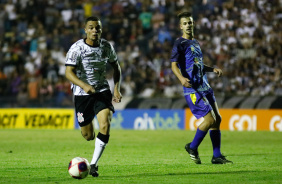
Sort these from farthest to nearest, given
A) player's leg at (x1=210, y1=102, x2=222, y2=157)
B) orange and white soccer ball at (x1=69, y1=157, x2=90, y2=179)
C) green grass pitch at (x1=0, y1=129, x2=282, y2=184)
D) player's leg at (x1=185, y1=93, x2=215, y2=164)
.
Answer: player's leg at (x1=210, y1=102, x2=222, y2=157)
player's leg at (x1=185, y1=93, x2=215, y2=164)
green grass pitch at (x1=0, y1=129, x2=282, y2=184)
orange and white soccer ball at (x1=69, y1=157, x2=90, y2=179)

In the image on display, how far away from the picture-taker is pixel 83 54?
9.02 m

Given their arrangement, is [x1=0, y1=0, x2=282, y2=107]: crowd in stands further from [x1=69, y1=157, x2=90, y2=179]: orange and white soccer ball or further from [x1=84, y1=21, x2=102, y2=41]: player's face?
[x1=69, y1=157, x2=90, y2=179]: orange and white soccer ball

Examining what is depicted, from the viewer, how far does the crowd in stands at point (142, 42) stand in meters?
21.1

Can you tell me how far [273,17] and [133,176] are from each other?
15281mm

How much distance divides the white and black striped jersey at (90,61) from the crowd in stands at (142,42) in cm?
1153

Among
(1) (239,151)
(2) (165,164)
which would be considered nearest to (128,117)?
(1) (239,151)

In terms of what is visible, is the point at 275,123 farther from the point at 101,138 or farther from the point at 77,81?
the point at 77,81

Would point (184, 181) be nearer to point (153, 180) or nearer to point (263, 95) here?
point (153, 180)

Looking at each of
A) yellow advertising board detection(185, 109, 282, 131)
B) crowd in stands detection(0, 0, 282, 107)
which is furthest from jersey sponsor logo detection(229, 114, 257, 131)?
crowd in stands detection(0, 0, 282, 107)

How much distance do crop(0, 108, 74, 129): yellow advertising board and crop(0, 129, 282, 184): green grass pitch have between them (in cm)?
464

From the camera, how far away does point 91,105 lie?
9273 millimetres

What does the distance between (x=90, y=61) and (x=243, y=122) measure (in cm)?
1203

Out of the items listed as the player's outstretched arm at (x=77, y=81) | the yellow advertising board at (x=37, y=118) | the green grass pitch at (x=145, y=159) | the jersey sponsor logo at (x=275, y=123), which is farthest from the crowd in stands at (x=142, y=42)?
the player's outstretched arm at (x=77, y=81)

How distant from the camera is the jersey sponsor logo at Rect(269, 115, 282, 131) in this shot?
19594mm
